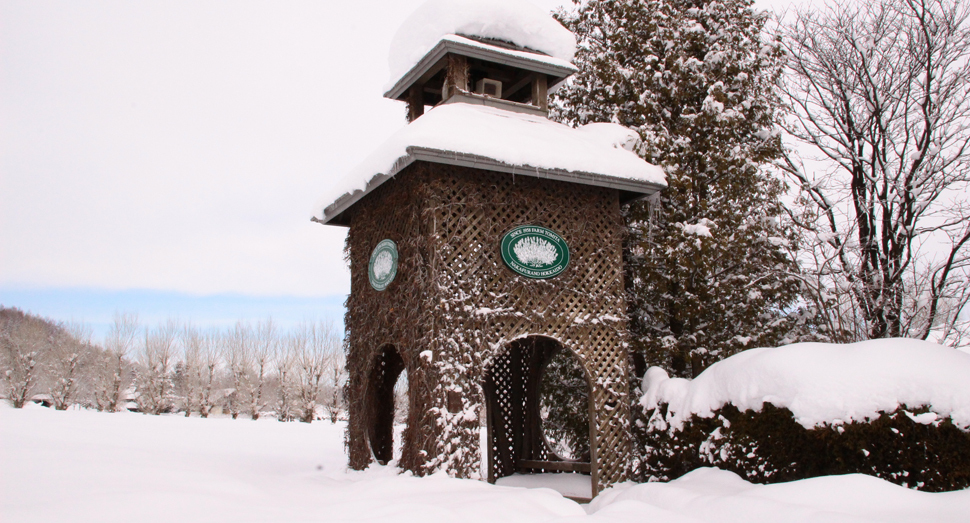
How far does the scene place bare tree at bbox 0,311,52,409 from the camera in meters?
32.3

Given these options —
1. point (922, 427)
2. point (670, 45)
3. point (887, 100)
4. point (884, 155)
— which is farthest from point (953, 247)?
point (670, 45)

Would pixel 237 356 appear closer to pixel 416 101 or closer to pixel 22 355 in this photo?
pixel 22 355

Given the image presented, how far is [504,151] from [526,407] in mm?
4722

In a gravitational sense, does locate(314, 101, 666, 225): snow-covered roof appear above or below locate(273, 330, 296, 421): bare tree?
above

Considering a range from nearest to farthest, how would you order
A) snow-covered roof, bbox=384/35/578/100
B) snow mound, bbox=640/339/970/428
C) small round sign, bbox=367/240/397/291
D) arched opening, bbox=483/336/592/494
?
1. snow mound, bbox=640/339/970/428
2. small round sign, bbox=367/240/397/291
3. snow-covered roof, bbox=384/35/578/100
4. arched opening, bbox=483/336/592/494

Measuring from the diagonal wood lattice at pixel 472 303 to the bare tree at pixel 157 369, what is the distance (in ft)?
102

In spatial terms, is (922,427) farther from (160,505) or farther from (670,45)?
(670,45)

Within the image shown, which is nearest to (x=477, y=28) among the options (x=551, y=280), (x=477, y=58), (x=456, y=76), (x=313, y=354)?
(x=477, y=58)

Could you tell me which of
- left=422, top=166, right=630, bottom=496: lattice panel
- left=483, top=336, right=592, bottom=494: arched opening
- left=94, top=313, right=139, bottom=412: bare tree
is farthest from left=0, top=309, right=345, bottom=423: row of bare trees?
left=422, top=166, right=630, bottom=496: lattice panel

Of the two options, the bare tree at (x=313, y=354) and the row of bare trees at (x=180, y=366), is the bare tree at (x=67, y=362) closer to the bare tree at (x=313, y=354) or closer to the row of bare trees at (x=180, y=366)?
the row of bare trees at (x=180, y=366)

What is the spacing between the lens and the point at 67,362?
3403 cm

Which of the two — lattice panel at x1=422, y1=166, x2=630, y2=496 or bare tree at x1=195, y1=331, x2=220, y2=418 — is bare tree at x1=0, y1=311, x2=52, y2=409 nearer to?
bare tree at x1=195, y1=331, x2=220, y2=418

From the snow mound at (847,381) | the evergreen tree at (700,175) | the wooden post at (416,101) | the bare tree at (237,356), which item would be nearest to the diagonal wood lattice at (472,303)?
the snow mound at (847,381)

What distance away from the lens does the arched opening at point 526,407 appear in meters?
9.88
